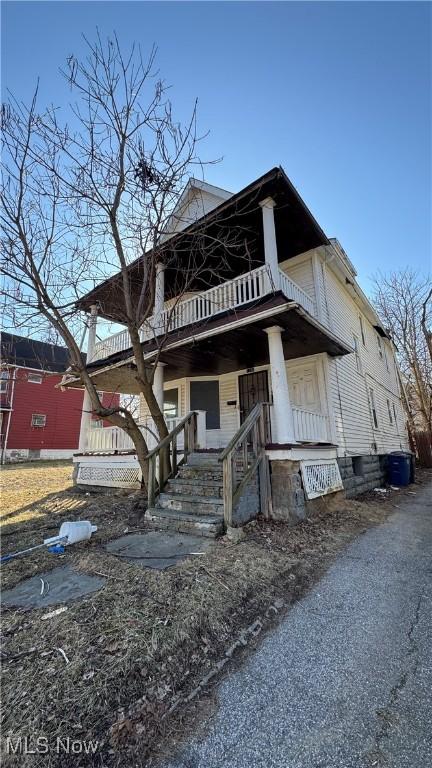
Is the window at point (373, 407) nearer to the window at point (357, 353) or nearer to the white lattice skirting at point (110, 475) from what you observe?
the window at point (357, 353)

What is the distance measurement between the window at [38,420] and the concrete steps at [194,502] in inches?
786

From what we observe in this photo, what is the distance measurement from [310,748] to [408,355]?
22987 mm

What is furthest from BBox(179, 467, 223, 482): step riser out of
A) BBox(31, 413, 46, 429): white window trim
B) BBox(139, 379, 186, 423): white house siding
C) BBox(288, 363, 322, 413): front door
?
BBox(31, 413, 46, 429): white window trim

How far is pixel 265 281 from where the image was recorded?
6754 millimetres

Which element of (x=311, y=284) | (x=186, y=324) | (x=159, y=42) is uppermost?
(x=159, y=42)

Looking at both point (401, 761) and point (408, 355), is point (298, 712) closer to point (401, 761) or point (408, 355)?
point (401, 761)

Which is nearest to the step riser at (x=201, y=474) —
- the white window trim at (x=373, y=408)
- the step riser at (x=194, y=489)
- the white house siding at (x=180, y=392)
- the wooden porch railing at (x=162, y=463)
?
the step riser at (x=194, y=489)

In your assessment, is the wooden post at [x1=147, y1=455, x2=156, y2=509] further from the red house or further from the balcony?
the red house

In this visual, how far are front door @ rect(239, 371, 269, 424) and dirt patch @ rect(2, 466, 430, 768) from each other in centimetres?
484

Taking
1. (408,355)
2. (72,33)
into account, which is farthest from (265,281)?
(408,355)

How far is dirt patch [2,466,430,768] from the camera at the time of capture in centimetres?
180

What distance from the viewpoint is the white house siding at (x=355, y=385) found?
8.97 metres

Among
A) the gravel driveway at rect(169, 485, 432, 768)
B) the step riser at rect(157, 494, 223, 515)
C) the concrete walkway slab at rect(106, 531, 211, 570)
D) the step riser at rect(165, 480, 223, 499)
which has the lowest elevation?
the gravel driveway at rect(169, 485, 432, 768)

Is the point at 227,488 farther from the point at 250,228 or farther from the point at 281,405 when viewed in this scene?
the point at 250,228
